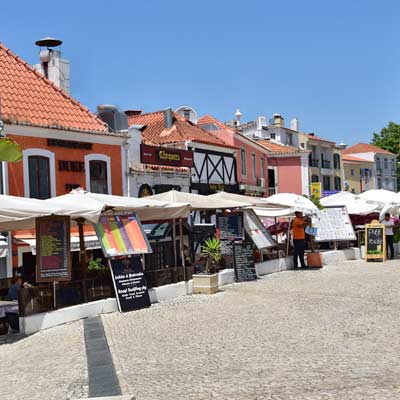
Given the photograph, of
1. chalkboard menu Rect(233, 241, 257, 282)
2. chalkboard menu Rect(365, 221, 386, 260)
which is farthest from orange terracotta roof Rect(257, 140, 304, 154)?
chalkboard menu Rect(233, 241, 257, 282)

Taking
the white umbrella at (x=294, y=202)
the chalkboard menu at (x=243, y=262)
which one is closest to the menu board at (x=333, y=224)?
the white umbrella at (x=294, y=202)

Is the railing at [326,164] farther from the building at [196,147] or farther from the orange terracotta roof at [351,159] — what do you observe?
the building at [196,147]

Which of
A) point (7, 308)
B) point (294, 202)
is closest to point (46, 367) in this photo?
point (7, 308)

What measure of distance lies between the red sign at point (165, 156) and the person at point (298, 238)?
908 cm

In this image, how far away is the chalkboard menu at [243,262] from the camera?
674 inches

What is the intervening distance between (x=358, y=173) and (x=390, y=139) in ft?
20.3

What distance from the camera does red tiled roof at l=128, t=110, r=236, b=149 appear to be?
1346 inches

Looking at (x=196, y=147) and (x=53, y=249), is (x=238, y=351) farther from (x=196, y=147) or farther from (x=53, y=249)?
(x=196, y=147)

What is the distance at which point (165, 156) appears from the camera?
29375 mm

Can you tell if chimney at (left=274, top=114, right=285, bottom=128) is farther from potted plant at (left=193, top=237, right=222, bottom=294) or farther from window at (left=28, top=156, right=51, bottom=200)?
potted plant at (left=193, top=237, right=222, bottom=294)

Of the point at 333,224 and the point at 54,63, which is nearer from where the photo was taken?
the point at 333,224

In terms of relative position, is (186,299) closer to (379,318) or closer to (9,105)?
(379,318)

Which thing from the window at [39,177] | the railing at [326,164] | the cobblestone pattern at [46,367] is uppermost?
the railing at [326,164]

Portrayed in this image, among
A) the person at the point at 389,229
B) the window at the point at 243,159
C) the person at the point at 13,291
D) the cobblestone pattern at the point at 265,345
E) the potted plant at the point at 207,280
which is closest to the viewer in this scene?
the cobblestone pattern at the point at 265,345
